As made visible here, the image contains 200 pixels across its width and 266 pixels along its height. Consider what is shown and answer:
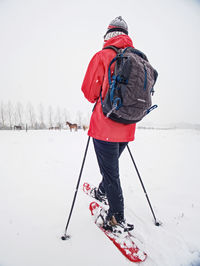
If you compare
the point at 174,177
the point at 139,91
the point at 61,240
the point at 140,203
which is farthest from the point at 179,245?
the point at 174,177

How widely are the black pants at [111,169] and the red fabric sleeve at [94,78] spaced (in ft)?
2.50

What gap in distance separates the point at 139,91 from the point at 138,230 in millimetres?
2307

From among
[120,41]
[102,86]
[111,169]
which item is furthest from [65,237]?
[120,41]

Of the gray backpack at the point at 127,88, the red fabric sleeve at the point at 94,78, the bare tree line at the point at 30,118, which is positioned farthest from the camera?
the bare tree line at the point at 30,118

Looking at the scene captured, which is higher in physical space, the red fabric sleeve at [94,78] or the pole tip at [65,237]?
the red fabric sleeve at [94,78]

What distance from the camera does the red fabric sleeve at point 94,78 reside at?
6.07 ft

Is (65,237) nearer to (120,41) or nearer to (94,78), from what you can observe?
(94,78)

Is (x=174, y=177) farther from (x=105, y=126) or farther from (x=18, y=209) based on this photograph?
(x=18, y=209)

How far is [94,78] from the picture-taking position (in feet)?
6.22

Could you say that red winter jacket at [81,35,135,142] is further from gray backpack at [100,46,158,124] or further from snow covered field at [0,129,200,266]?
snow covered field at [0,129,200,266]

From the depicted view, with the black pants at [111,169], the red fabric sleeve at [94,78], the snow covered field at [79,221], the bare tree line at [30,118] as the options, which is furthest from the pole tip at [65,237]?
the bare tree line at [30,118]

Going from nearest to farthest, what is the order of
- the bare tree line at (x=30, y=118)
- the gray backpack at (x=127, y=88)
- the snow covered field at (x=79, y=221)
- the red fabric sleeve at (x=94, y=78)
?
the gray backpack at (x=127, y=88)
the snow covered field at (x=79, y=221)
the red fabric sleeve at (x=94, y=78)
the bare tree line at (x=30, y=118)

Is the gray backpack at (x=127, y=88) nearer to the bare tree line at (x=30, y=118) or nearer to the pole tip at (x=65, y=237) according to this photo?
the pole tip at (x=65, y=237)

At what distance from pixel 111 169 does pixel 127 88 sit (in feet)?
4.06
